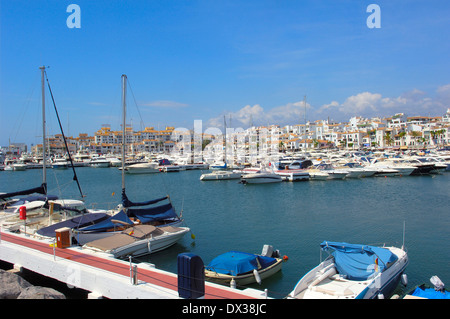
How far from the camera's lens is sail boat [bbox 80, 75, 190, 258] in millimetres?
14625

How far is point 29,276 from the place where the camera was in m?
13.0

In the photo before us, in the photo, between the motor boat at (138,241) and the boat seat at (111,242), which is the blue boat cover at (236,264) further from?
the boat seat at (111,242)

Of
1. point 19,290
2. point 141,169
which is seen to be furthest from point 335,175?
point 19,290

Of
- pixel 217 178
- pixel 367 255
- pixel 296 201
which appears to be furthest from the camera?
pixel 217 178

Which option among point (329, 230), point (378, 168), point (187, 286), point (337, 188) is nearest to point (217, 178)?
point (337, 188)

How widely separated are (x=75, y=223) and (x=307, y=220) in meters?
15.1

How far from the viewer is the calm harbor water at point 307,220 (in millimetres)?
15797

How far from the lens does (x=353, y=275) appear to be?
38.2ft

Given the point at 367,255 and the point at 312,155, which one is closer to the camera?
the point at 367,255

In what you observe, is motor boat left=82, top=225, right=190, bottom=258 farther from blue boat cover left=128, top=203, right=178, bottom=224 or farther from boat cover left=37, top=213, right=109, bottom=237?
boat cover left=37, top=213, right=109, bottom=237

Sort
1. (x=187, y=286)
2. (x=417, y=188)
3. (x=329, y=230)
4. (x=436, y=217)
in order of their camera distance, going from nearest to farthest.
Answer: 1. (x=187, y=286)
2. (x=329, y=230)
3. (x=436, y=217)
4. (x=417, y=188)

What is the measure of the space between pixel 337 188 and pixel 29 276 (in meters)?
35.4

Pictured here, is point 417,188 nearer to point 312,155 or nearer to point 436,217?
point 436,217
